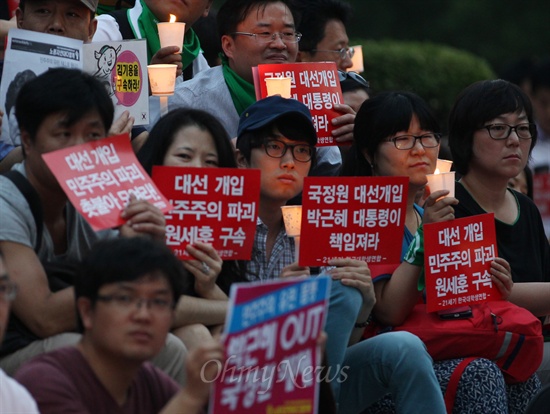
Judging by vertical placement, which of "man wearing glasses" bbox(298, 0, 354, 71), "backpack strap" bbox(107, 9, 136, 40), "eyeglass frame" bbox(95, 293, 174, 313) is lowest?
"eyeglass frame" bbox(95, 293, 174, 313)

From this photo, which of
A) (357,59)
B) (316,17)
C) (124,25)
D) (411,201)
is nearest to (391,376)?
(411,201)

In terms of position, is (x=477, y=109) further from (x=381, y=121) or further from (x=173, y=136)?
(x=173, y=136)

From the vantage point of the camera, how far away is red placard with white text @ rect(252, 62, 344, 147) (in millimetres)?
6066

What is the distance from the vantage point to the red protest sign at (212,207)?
4941mm

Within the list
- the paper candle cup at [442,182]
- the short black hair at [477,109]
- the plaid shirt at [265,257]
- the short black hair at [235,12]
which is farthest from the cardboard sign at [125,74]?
the short black hair at [477,109]

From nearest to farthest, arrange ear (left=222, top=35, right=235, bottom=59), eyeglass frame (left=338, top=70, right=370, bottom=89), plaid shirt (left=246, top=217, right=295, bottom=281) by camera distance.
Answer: plaid shirt (left=246, top=217, right=295, bottom=281) → ear (left=222, top=35, right=235, bottom=59) → eyeglass frame (left=338, top=70, right=370, bottom=89)

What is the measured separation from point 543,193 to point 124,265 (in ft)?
16.9

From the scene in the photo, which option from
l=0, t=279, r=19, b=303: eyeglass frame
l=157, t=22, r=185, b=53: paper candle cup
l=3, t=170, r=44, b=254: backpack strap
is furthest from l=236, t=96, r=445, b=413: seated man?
l=0, t=279, r=19, b=303: eyeglass frame

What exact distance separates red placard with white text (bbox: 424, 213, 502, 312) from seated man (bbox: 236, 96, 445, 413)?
0.33 metres

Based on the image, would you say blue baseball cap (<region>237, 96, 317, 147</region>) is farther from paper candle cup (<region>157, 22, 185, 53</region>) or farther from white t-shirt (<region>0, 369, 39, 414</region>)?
white t-shirt (<region>0, 369, 39, 414</region>)

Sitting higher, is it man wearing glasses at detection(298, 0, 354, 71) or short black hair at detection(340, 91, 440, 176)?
man wearing glasses at detection(298, 0, 354, 71)

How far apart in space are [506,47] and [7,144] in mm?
18913

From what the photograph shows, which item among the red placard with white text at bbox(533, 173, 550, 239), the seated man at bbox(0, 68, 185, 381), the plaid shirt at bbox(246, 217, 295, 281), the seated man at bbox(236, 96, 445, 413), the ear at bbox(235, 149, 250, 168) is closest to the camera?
the seated man at bbox(0, 68, 185, 381)

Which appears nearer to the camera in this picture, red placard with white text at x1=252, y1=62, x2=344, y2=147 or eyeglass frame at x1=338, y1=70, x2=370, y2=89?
red placard with white text at x1=252, y1=62, x2=344, y2=147
